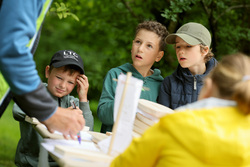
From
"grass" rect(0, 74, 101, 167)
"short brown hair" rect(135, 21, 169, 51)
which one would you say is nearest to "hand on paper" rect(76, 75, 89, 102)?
"short brown hair" rect(135, 21, 169, 51)

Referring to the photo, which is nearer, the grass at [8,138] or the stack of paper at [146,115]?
the stack of paper at [146,115]

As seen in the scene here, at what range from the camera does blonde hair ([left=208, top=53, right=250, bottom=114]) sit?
151 cm

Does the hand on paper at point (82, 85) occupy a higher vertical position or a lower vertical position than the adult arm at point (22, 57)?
lower

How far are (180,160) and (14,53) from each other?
3.13 ft

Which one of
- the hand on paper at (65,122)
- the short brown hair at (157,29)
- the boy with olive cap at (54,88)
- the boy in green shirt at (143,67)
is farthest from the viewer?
the short brown hair at (157,29)

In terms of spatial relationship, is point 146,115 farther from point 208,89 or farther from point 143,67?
point 143,67

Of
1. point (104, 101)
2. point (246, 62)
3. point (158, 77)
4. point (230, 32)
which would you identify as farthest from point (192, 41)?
point (230, 32)

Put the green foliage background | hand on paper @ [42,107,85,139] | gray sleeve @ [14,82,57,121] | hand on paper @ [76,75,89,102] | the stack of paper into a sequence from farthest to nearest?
1. the green foliage background
2. hand on paper @ [76,75,89,102]
3. the stack of paper
4. hand on paper @ [42,107,85,139]
5. gray sleeve @ [14,82,57,121]

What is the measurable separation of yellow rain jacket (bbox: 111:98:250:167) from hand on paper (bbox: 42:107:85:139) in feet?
2.00

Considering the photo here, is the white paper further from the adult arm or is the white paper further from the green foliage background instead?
the green foliage background

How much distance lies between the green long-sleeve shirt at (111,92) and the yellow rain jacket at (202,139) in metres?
1.45

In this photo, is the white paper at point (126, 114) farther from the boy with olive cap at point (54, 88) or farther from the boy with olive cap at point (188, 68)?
the boy with olive cap at point (188, 68)

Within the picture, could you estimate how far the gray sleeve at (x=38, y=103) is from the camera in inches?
72.2

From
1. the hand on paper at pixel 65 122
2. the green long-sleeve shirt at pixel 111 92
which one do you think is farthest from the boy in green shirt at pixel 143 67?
the hand on paper at pixel 65 122
